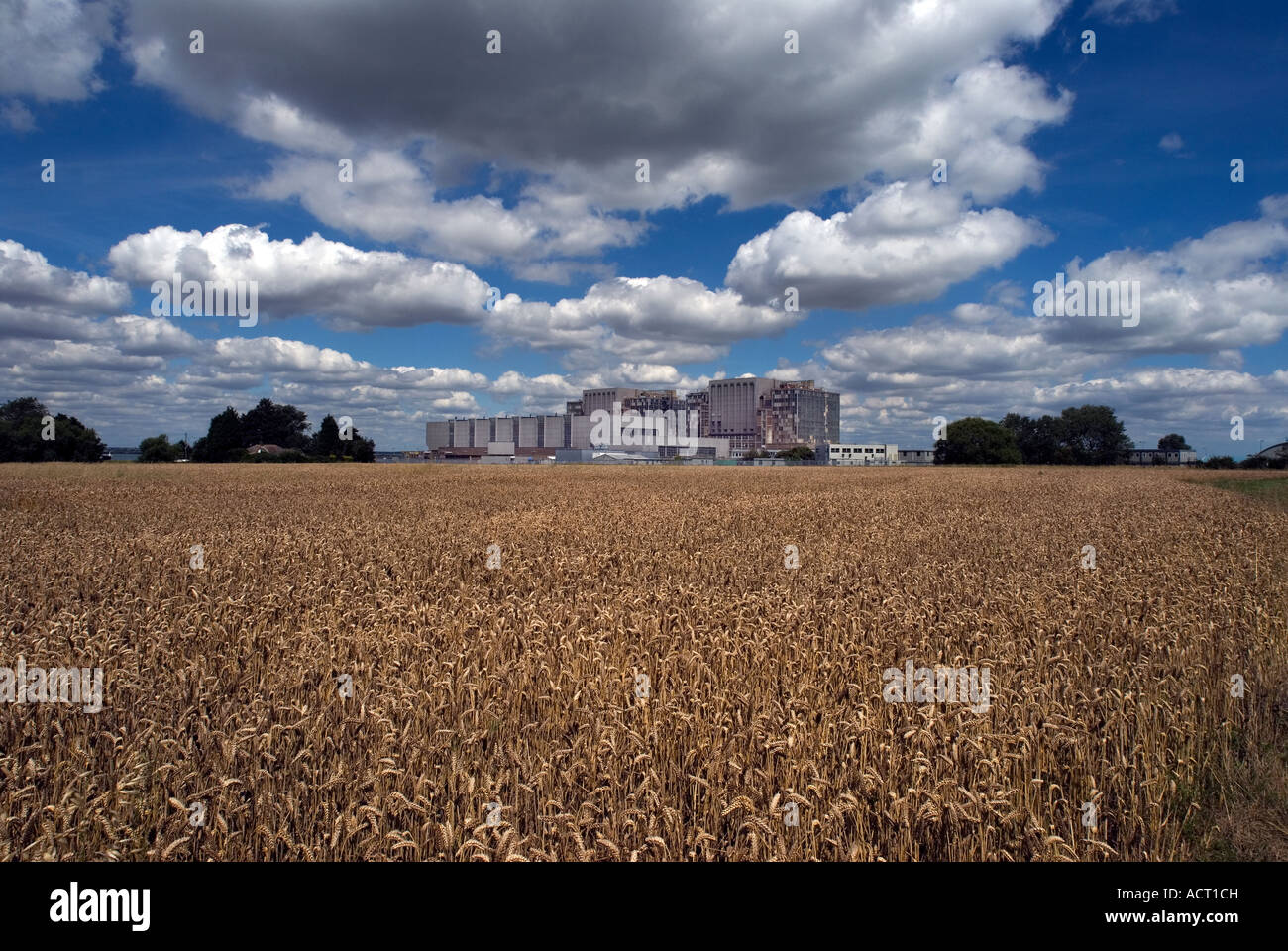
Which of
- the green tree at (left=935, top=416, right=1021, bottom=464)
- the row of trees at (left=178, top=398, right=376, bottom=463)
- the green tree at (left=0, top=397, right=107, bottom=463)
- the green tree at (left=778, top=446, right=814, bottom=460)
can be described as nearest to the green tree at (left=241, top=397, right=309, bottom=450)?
the row of trees at (left=178, top=398, right=376, bottom=463)

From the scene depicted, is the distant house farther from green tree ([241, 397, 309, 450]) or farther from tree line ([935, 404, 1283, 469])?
green tree ([241, 397, 309, 450])

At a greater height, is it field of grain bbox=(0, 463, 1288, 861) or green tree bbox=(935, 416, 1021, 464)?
green tree bbox=(935, 416, 1021, 464)

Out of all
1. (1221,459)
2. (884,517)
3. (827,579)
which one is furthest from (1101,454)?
(827,579)

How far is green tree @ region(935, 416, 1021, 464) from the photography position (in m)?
154

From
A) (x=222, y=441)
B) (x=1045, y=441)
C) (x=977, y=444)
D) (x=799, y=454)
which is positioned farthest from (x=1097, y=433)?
(x=222, y=441)

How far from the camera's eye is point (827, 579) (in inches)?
464

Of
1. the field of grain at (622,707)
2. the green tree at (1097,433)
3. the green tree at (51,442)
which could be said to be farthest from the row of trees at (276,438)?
the green tree at (1097,433)

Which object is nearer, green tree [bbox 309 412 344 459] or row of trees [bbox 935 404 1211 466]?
green tree [bbox 309 412 344 459]

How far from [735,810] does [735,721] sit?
1.27 m

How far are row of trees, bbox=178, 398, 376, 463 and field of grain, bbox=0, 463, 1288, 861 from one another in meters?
110

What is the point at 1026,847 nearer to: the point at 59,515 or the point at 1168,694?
the point at 1168,694

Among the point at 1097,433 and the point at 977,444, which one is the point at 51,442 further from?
the point at 1097,433

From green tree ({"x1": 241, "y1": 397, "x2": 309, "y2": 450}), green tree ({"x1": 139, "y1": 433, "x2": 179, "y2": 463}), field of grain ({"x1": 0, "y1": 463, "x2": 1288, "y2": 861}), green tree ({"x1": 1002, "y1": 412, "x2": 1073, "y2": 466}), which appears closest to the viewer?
field of grain ({"x1": 0, "y1": 463, "x2": 1288, "y2": 861})

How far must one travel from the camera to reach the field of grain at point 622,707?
434 cm
